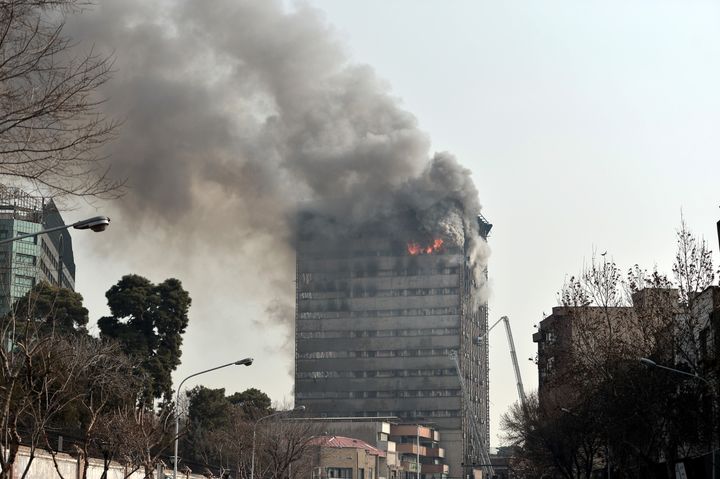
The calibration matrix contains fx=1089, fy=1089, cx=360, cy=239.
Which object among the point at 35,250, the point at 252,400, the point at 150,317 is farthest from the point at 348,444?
the point at 150,317

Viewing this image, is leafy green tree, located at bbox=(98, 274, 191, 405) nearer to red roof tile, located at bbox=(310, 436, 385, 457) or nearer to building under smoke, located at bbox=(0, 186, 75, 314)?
building under smoke, located at bbox=(0, 186, 75, 314)

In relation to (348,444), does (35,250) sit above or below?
above

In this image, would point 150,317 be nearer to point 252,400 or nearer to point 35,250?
point 252,400

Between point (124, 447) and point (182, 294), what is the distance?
165ft

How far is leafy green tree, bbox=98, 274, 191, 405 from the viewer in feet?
355

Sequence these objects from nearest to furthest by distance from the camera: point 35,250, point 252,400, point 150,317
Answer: point 150,317 → point 252,400 → point 35,250

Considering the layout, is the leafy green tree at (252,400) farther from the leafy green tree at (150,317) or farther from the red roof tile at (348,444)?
the leafy green tree at (150,317)

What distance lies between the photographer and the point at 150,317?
110812 mm

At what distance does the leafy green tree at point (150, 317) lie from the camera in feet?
355

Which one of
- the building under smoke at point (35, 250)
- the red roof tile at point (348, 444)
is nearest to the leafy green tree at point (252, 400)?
the red roof tile at point (348, 444)

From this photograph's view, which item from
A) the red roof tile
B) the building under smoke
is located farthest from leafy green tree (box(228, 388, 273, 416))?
the building under smoke

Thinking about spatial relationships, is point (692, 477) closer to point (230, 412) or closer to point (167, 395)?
point (167, 395)

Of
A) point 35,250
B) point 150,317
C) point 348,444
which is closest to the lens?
point 150,317

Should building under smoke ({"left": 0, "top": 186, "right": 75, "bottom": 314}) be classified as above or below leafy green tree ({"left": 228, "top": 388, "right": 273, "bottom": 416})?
above
